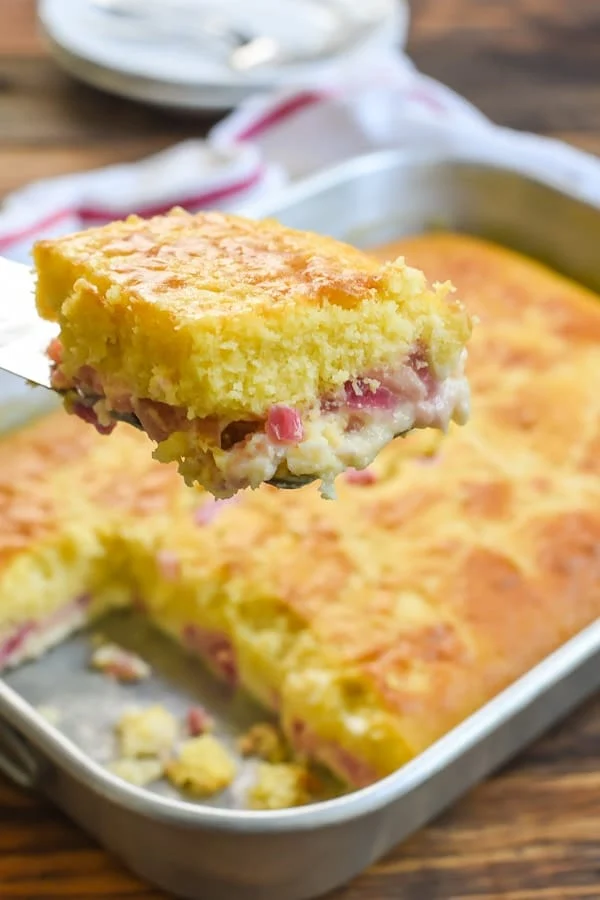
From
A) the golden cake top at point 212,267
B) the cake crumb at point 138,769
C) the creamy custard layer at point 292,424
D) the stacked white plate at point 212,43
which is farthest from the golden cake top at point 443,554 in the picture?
the stacked white plate at point 212,43

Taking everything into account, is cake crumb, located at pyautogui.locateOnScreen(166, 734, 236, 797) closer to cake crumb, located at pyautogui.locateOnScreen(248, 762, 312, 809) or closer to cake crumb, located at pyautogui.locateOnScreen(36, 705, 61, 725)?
cake crumb, located at pyautogui.locateOnScreen(248, 762, 312, 809)

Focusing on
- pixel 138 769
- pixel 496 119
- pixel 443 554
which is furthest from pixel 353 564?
pixel 496 119

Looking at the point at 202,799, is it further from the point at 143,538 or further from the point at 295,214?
the point at 295,214

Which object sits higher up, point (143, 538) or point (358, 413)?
point (358, 413)

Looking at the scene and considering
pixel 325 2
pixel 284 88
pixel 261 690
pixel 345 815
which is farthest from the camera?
pixel 325 2

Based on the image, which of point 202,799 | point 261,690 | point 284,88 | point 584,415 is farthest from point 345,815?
point 284,88

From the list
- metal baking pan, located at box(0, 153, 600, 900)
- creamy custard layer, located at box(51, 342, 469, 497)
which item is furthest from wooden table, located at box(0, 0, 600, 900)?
creamy custard layer, located at box(51, 342, 469, 497)

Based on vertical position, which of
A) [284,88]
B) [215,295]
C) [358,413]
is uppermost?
[215,295]
